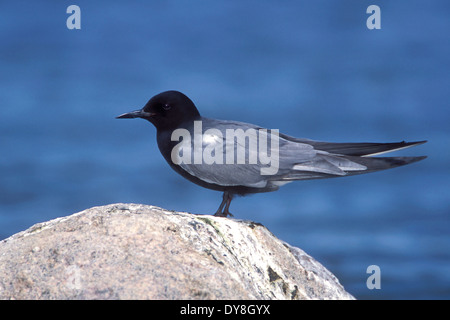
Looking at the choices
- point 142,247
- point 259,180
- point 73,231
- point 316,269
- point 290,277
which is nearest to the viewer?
point 142,247

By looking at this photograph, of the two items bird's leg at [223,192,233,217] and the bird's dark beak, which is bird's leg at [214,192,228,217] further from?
the bird's dark beak

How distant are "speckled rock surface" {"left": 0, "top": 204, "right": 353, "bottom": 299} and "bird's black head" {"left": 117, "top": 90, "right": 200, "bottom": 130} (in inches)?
68.9

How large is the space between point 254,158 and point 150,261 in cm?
237

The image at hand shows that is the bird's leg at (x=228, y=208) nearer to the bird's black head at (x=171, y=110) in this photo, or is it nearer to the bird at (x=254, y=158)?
the bird at (x=254, y=158)

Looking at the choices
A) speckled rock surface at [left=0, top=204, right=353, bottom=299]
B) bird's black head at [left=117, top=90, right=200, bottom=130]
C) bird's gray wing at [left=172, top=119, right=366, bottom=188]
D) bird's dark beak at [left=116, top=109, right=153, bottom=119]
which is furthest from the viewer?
bird's dark beak at [left=116, top=109, right=153, bottom=119]

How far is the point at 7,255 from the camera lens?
14.1ft

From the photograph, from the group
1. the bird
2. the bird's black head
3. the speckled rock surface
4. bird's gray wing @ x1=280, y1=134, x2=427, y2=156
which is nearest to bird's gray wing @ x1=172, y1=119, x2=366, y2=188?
the bird

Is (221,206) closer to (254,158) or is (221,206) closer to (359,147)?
(254,158)

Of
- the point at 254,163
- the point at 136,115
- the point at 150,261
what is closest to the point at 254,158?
the point at 254,163

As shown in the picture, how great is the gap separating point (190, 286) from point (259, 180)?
239 centimetres

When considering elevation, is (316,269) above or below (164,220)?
below

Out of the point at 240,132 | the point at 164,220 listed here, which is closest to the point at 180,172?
the point at 240,132

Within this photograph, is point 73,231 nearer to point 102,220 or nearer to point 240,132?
point 102,220

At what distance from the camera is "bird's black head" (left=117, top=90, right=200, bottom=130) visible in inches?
256
